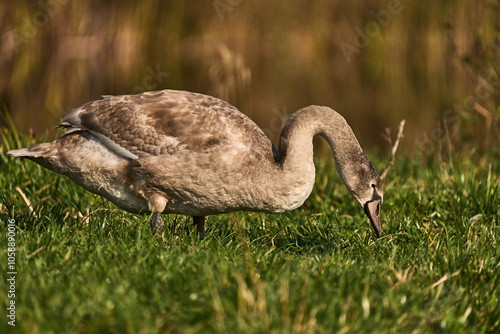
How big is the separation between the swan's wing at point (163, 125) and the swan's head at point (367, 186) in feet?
2.20

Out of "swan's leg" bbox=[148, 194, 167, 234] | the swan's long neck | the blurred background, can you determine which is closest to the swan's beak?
the swan's long neck

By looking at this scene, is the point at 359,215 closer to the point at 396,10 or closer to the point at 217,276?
the point at 217,276

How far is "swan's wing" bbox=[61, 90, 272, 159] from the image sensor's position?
5.06 m

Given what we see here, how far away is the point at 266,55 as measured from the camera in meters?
12.6

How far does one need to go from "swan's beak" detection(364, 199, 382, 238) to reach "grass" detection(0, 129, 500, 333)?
8cm

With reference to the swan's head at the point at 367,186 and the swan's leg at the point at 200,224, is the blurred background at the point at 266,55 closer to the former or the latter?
the swan's leg at the point at 200,224

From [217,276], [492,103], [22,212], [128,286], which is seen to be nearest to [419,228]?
[217,276]

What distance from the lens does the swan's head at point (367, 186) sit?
5.22 meters

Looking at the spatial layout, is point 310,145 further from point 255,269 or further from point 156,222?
point 255,269

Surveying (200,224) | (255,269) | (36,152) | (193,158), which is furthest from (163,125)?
(255,269)

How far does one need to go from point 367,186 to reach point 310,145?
1.73 ft

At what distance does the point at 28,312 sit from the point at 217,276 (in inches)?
38.1

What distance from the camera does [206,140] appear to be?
503 cm

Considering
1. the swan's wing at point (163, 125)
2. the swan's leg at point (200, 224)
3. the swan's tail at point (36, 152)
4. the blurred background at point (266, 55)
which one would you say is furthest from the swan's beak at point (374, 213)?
the blurred background at point (266, 55)
